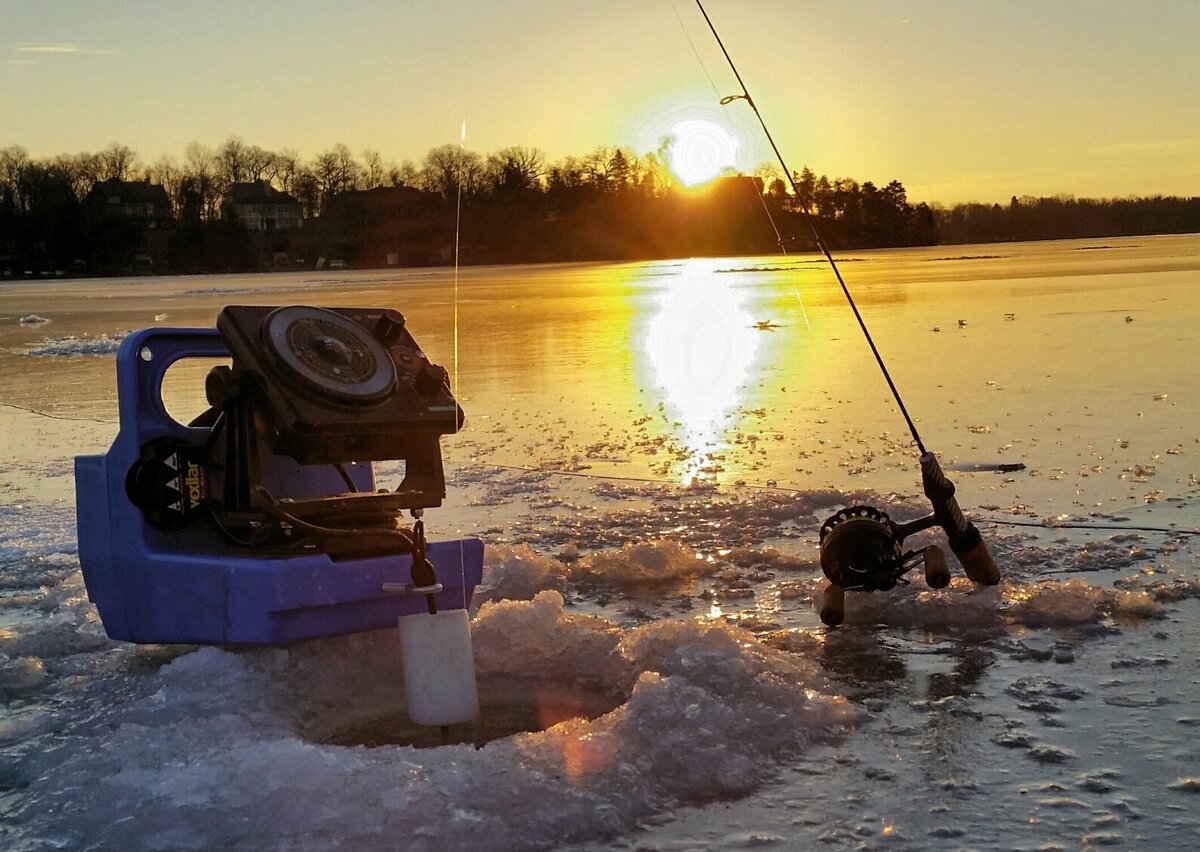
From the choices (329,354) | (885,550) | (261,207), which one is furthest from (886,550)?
(261,207)

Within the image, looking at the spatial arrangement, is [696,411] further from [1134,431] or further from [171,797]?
[171,797]

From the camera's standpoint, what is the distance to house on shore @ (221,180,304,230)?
100 metres

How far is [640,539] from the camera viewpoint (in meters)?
5.52

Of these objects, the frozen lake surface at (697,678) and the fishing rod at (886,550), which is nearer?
the frozen lake surface at (697,678)

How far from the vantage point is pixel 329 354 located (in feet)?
12.3

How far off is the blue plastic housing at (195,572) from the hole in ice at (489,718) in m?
0.29

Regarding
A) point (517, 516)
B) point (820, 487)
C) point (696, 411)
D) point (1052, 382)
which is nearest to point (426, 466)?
point (517, 516)

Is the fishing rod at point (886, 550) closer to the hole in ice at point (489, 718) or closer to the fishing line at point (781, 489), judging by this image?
the hole in ice at point (489, 718)

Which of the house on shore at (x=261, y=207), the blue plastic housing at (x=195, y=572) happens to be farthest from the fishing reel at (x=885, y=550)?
the house on shore at (x=261, y=207)

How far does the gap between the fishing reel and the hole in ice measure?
879 millimetres

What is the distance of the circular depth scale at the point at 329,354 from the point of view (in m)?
3.63

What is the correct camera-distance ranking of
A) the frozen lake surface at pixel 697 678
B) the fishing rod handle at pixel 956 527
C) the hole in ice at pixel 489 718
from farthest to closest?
the fishing rod handle at pixel 956 527 → the hole in ice at pixel 489 718 → the frozen lake surface at pixel 697 678

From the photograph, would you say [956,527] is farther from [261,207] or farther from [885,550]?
[261,207]

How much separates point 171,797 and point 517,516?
3260 millimetres
